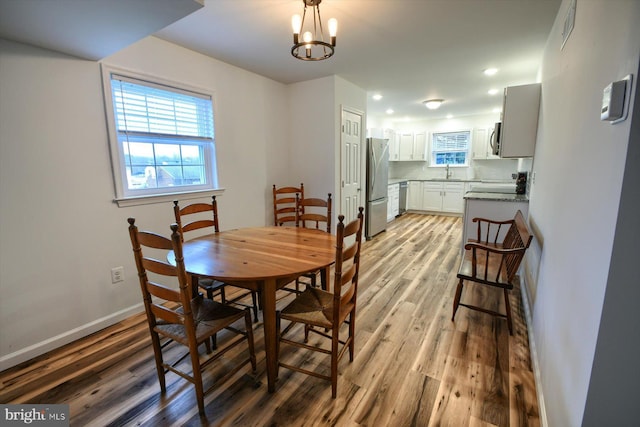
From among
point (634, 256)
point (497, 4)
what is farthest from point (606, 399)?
point (497, 4)

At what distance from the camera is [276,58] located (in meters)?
3.05

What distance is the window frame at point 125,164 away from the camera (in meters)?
2.25

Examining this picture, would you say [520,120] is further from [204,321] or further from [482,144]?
[482,144]

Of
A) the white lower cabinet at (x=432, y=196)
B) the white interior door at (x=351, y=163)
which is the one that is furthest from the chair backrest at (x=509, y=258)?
the white lower cabinet at (x=432, y=196)

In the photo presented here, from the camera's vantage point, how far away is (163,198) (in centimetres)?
265

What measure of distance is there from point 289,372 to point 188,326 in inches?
31.4

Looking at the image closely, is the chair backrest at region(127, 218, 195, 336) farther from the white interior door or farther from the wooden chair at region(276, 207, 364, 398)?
the white interior door

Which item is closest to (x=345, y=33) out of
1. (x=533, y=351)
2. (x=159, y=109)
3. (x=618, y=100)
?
(x=159, y=109)

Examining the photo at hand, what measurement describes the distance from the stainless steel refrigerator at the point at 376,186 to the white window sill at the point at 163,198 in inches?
105

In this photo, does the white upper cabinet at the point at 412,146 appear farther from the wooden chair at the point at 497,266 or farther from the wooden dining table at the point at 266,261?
the wooden dining table at the point at 266,261

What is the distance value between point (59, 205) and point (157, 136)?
0.95 metres

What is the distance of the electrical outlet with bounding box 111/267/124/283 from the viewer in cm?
237

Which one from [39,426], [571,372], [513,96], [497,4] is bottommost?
[39,426]

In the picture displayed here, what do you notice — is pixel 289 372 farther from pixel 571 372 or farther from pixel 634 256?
pixel 634 256
